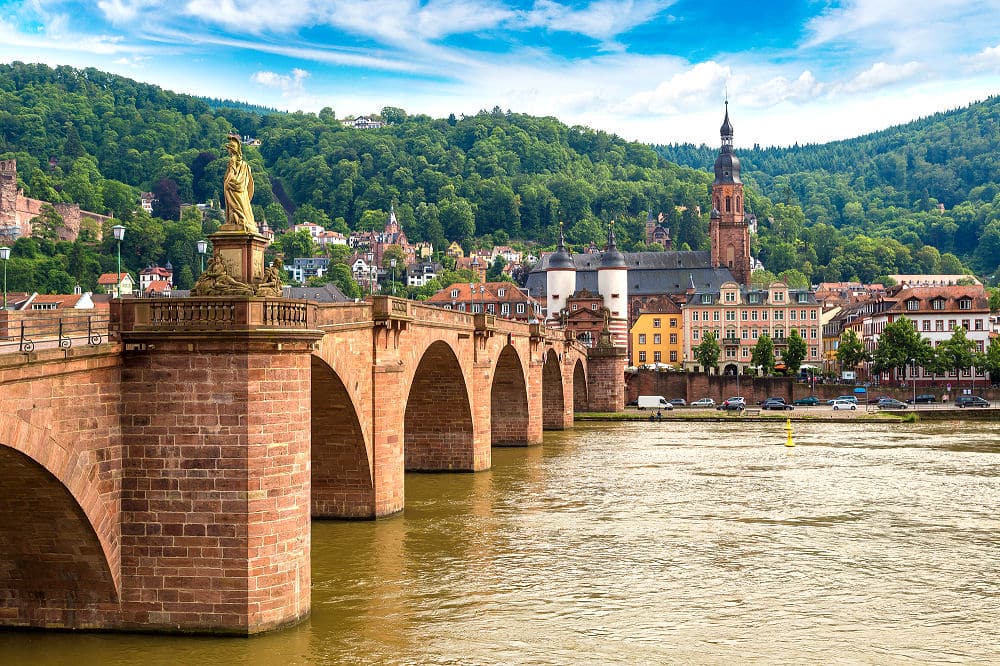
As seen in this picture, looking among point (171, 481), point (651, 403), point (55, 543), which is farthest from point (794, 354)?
point (55, 543)

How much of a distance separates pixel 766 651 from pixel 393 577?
942 centimetres

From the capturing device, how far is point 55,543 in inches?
798

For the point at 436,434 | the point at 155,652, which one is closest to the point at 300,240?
the point at 436,434

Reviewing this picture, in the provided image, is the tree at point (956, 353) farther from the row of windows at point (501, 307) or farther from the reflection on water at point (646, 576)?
the reflection on water at point (646, 576)

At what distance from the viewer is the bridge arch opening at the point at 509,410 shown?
62250mm

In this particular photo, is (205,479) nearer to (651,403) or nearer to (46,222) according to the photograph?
(651,403)

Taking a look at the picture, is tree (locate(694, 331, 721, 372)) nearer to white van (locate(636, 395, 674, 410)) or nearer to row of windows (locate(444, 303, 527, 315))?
white van (locate(636, 395, 674, 410))

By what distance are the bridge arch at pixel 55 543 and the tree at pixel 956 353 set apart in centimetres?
9126

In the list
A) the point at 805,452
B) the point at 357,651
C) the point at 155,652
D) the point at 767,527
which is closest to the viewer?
the point at 155,652

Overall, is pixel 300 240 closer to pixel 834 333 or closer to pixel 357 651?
pixel 834 333

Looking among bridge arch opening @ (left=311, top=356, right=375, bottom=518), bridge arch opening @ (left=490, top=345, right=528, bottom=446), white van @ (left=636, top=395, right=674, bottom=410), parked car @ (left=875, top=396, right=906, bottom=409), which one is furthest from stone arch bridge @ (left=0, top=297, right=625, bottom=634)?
white van @ (left=636, top=395, right=674, bottom=410)

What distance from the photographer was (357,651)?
836 inches

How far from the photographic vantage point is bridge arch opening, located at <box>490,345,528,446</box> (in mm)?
62250

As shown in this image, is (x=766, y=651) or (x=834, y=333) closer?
(x=766, y=651)
